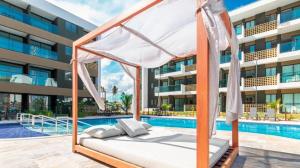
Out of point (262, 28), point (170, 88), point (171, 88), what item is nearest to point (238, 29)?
point (262, 28)

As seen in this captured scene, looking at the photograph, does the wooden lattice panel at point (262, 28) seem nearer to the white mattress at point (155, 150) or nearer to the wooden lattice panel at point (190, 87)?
the wooden lattice panel at point (190, 87)

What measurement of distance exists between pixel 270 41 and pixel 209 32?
19.6 meters

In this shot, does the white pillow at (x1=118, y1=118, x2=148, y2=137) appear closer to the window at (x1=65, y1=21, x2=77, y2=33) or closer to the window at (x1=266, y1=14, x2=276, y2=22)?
the window at (x1=266, y1=14, x2=276, y2=22)

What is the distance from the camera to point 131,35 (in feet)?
16.5

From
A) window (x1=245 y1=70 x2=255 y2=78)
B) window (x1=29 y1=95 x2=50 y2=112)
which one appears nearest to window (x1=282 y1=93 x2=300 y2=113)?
window (x1=245 y1=70 x2=255 y2=78)

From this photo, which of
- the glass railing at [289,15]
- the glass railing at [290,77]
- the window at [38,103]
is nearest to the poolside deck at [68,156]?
the glass railing at [290,77]

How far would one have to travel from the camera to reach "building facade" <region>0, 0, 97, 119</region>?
16.6 metres

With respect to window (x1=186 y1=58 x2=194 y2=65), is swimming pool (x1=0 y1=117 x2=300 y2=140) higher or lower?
lower

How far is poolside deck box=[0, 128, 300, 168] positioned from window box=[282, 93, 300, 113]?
12845mm

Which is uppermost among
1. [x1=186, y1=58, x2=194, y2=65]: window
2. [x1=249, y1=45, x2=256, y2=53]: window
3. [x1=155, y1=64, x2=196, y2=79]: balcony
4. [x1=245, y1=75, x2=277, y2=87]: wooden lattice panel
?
[x1=249, y1=45, x2=256, y2=53]: window

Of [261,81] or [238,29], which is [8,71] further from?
[238,29]

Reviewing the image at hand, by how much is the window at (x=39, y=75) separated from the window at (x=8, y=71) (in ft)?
3.60

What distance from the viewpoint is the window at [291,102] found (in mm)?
17247

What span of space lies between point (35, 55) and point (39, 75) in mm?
2554
